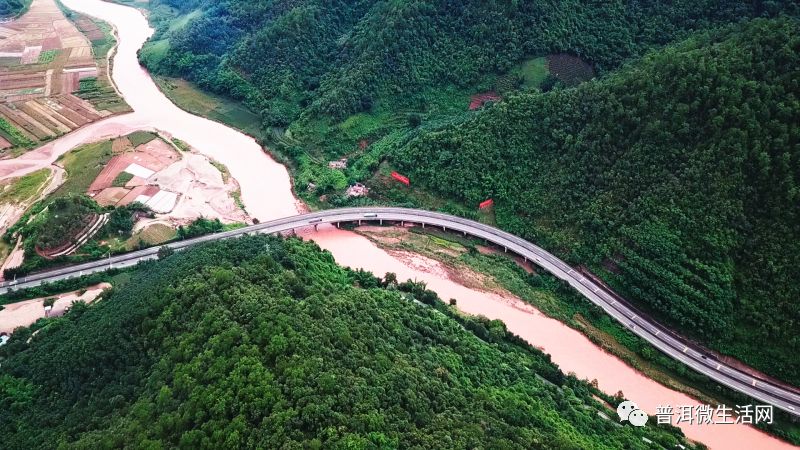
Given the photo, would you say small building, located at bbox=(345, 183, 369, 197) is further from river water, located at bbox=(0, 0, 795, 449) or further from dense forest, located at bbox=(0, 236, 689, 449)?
dense forest, located at bbox=(0, 236, 689, 449)

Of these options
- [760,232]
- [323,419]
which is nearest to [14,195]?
[323,419]

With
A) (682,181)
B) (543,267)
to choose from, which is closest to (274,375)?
(543,267)

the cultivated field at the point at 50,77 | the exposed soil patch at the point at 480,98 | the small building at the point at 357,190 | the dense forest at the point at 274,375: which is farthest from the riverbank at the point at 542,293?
the cultivated field at the point at 50,77

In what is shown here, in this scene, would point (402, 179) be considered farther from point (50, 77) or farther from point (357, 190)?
point (50, 77)

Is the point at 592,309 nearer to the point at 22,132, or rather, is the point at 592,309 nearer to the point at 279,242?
the point at 279,242

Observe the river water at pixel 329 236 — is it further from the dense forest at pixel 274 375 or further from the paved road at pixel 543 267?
the dense forest at pixel 274 375

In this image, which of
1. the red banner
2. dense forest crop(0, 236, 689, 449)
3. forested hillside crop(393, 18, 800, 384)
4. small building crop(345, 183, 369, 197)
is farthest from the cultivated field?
forested hillside crop(393, 18, 800, 384)
